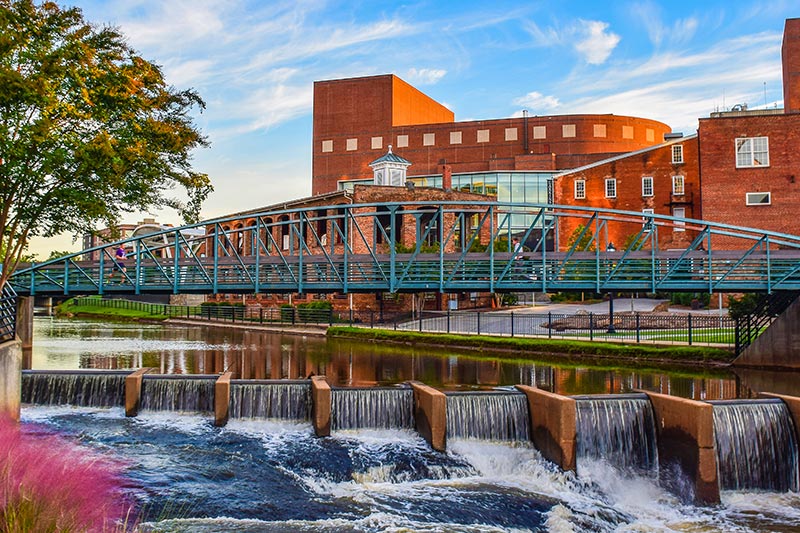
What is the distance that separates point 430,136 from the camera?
85.6m

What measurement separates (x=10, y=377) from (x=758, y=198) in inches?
1861

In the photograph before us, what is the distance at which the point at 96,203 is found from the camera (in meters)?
20.2

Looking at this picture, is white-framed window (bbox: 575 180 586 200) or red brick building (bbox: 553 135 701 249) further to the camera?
white-framed window (bbox: 575 180 586 200)

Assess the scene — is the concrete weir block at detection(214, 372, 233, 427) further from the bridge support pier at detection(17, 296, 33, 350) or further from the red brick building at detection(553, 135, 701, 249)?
the red brick building at detection(553, 135, 701, 249)

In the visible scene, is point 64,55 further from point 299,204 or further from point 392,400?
point 299,204

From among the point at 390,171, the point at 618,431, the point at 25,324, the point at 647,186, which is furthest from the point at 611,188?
the point at 618,431

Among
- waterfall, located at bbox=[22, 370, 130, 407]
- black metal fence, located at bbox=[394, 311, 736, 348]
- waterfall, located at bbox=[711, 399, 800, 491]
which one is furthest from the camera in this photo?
black metal fence, located at bbox=[394, 311, 736, 348]

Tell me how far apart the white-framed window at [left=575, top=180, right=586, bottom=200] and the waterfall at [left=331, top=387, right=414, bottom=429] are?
4612 centimetres

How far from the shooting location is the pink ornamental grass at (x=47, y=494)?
274 inches

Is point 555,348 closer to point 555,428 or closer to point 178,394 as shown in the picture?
point 555,428

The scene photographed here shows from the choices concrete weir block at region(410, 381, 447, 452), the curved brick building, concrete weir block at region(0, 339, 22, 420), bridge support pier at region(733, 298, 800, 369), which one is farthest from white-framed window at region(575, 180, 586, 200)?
concrete weir block at region(0, 339, 22, 420)

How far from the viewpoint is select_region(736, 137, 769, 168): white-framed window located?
49.1 m

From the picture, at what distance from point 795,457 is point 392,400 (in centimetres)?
914

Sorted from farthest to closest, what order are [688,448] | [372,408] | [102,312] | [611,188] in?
[102,312]
[611,188]
[372,408]
[688,448]
